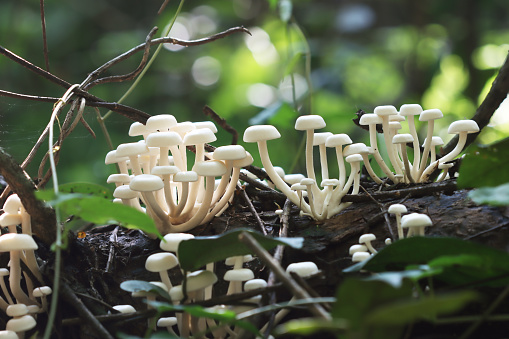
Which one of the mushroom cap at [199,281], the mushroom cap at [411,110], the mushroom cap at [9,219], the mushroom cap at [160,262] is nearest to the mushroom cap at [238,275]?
the mushroom cap at [199,281]

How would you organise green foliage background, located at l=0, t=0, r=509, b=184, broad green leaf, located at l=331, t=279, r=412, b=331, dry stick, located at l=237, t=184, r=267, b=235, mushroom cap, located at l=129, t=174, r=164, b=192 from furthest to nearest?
1. green foliage background, located at l=0, t=0, r=509, b=184
2. dry stick, located at l=237, t=184, r=267, b=235
3. mushroom cap, located at l=129, t=174, r=164, b=192
4. broad green leaf, located at l=331, t=279, r=412, b=331

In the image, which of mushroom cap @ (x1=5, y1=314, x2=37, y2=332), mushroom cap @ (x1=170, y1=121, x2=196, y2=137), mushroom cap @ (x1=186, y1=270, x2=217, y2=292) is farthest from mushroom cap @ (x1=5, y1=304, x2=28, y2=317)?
mushroom cap @ (x1=170, y1=121, x2=196, y2=137)

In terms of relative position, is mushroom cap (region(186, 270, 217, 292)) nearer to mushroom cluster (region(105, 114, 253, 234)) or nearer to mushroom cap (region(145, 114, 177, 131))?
mushroom cluster (region(105, 114, 253, 234))

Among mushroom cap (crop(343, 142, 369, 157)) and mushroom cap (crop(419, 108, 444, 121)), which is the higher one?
mushroom cap (crop(419, 108, 444, 121))

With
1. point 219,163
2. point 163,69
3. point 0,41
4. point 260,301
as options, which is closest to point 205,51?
point 163,69

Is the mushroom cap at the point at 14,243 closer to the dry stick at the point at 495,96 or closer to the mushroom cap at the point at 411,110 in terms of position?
the mushroom cap at the point at 411,110

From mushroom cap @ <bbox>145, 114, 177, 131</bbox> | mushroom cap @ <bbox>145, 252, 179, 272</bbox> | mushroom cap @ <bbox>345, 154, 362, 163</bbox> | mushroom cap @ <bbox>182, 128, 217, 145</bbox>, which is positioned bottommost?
mushroom cap @ <bbox>145, 252, 179, 272</bbox>

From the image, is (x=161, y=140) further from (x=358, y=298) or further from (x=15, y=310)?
(x=358, y=298)

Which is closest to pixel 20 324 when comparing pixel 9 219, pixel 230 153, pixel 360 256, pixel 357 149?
pixel 9 219
